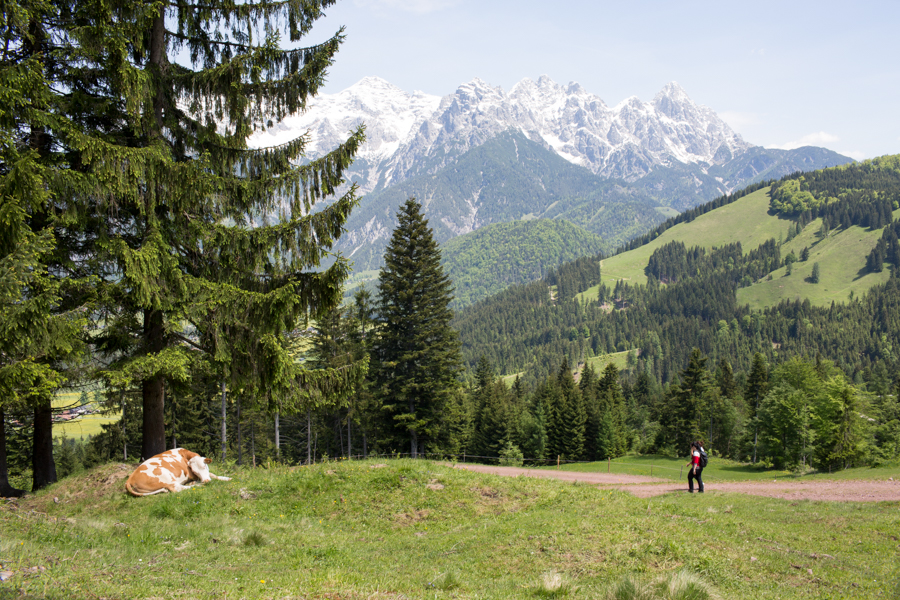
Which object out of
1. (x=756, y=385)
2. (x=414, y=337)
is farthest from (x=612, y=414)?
(x=414, y=337)

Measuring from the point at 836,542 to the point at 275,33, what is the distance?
663 inches

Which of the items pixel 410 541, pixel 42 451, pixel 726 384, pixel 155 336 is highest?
pixel 155 336

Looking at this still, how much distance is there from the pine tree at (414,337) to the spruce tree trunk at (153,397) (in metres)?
19.2

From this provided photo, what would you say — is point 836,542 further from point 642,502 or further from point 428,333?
point 428,333

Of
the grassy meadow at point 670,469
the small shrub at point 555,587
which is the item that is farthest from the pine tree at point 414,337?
the small shrub at point 555,587

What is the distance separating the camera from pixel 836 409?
1887 inches

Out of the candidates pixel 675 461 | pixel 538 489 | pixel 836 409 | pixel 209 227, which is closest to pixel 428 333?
pixel 538 489

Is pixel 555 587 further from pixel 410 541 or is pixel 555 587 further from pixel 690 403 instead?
pixel 690 403

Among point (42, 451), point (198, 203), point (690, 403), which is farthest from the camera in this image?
point (690, 403)

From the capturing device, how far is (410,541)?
10.5 metres

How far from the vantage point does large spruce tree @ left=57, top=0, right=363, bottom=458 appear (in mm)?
11398

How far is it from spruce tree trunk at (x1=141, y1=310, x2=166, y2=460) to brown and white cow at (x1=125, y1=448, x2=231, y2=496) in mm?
532

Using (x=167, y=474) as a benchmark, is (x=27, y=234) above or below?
above

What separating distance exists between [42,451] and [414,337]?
21.0 meters
